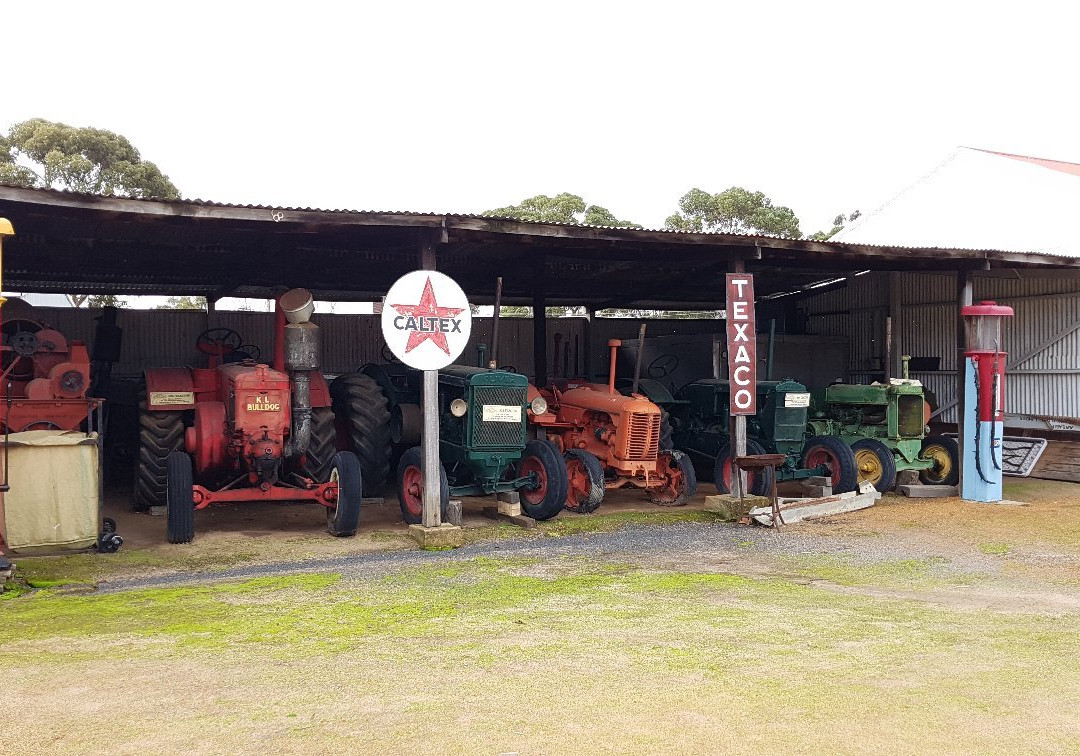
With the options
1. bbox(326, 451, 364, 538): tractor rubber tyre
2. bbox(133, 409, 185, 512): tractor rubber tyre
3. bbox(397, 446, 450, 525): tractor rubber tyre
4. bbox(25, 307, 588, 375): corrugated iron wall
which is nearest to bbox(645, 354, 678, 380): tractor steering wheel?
bbox(25, 307, 588, 375): corrugated iron wall

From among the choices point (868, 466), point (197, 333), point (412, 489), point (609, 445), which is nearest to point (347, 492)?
point (412, 489)

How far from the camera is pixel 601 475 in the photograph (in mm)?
9438

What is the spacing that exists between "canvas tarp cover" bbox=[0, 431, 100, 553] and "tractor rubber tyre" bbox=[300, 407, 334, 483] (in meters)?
2.22

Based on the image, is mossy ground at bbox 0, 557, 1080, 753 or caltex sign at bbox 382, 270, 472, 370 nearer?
mossy ground at bbox 0, 557, 1080, 753

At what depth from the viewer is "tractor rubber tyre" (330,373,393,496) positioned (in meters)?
9.61

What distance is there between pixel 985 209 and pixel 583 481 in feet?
36.8

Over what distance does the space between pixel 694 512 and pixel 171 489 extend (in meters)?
4.84

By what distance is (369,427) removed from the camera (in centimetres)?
960

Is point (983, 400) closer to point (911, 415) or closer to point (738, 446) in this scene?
point (911, 415)

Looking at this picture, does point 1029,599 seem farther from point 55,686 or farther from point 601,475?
point 55,686

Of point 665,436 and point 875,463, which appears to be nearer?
point 665,436

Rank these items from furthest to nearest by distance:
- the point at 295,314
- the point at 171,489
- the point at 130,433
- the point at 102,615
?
the point at 130,433, the point at 295,314, the point at 171,489, the point at 102,615

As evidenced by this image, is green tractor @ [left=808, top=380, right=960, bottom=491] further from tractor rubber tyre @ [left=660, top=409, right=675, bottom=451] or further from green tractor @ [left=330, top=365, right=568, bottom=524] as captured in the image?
green tractor @ [left=330, top=365, right=568, bottom=524]

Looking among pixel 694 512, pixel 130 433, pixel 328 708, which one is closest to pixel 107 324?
pixel 130 433
